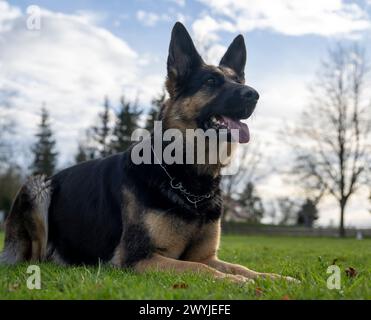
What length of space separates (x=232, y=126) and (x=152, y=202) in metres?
1.54

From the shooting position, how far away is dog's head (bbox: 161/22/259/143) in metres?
6.16

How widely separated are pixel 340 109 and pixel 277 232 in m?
12.4

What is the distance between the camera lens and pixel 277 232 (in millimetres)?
43500

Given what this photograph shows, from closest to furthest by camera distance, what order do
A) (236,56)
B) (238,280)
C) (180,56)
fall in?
1. (238,280)
2. (180,56)
3. (236,56)

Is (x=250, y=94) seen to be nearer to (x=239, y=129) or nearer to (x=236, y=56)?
(x=239, y=129)

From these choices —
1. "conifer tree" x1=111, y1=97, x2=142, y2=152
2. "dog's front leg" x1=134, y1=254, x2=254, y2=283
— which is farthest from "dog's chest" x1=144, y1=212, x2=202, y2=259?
"conifer tree" x1=111, y1=97, x2=142, y2=152

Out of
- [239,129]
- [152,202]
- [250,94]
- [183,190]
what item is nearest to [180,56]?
[250,94]

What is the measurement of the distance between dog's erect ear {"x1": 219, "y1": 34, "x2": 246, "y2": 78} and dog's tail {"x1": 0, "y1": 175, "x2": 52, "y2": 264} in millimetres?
3250

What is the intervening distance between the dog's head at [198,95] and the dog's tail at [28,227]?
2147mm

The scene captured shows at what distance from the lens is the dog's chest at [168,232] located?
5434 mm

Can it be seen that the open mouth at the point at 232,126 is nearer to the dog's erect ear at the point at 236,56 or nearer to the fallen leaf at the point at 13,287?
the dog's erect ear at the point at 236,56

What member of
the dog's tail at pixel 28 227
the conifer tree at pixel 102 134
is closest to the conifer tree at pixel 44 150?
the conifer tree at pixel 102 134

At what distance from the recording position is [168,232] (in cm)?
548
